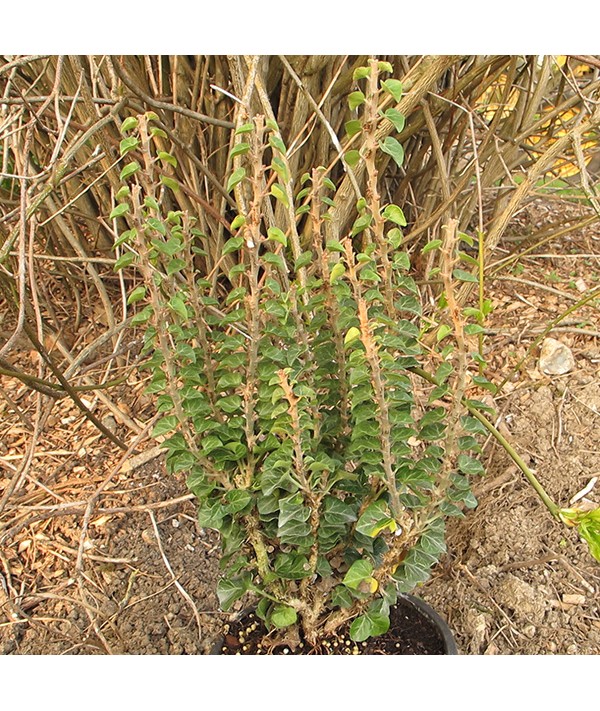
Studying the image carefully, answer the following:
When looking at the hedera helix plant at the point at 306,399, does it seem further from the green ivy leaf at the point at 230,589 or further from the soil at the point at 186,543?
the soil at the point at 186,543

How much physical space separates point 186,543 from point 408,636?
22.7 inches

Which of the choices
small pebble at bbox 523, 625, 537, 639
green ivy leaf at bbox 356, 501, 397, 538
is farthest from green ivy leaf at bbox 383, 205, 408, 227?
small pebble at bbox 523, 625, 537, 639

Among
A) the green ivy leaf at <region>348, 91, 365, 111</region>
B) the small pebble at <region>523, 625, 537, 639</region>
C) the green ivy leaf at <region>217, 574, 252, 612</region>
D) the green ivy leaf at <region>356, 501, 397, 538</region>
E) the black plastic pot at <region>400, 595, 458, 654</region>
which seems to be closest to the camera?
the green ivy leaf at <region>348, 91, 365, 111</region>

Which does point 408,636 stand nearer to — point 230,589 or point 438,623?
point 438,623

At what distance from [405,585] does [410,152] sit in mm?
1325

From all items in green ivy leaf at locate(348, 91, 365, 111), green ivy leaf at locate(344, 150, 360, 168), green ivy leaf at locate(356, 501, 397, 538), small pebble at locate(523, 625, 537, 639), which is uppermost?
green ivy leaf at locate(348, 91, 365, 111)

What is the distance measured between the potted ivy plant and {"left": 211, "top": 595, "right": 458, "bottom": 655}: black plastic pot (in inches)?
4.6

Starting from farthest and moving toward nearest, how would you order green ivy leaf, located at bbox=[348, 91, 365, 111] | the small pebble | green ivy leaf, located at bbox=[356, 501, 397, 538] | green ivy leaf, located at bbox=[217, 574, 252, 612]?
the small pebble, green ivy leaf, located at bbox=[217, 574, 252, 612], green ivy leaf, located at bbox=[356, 501, 397, 538], green ivy leaf, located at bbox=[348, 91, 365, 111]

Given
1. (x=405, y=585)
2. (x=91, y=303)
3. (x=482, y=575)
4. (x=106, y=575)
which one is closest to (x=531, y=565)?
(x=482, y=575)

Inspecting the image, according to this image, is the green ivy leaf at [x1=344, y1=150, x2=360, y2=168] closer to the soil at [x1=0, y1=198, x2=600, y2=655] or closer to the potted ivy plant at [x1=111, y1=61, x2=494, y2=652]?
the potted ivy plant at [x1=111, y1=61, x2=494, y2=652]

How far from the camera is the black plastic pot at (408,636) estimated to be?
126 cm

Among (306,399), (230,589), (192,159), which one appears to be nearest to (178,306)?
(306,399)

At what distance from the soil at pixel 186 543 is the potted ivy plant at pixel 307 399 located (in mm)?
393

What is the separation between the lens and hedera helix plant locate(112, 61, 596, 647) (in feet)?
3.09
